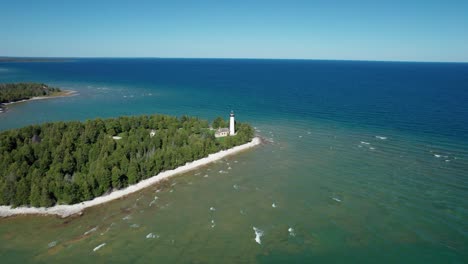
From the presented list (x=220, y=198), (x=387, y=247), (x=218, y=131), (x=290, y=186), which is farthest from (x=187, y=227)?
(x=218, y=131)

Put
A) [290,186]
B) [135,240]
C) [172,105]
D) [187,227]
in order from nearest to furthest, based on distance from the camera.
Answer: [135,240]
[187,227]
[290,186]
[172,105]

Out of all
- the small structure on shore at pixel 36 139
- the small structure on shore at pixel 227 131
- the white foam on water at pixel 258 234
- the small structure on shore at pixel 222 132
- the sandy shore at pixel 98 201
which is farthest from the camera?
the small structure on shore at pixel 222 132

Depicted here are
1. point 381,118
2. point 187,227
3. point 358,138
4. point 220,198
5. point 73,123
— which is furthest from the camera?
point 381,118

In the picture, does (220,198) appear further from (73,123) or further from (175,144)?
(73,123)

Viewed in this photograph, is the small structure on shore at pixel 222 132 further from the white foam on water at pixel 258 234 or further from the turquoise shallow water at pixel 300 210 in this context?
the white foam on water at pixel 258 234

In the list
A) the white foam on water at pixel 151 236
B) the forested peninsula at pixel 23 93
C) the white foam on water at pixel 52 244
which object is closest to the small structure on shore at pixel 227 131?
the white foam on water at pixel 151 236

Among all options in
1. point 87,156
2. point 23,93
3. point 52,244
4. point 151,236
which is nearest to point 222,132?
point 87,156

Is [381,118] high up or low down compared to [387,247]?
up

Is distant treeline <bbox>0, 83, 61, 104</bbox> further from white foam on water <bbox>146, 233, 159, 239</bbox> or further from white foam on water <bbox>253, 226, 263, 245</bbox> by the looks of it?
white foam on water <bbox>253, 226, 263, 245</bbox>

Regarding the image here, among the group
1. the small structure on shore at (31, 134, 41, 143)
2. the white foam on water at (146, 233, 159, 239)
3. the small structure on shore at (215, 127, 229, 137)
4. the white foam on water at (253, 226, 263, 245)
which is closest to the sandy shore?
the white foam on water at (146, 233, 159, 239)

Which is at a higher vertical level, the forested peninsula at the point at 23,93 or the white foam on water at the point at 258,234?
the forested peninsula at the point at 23,93
